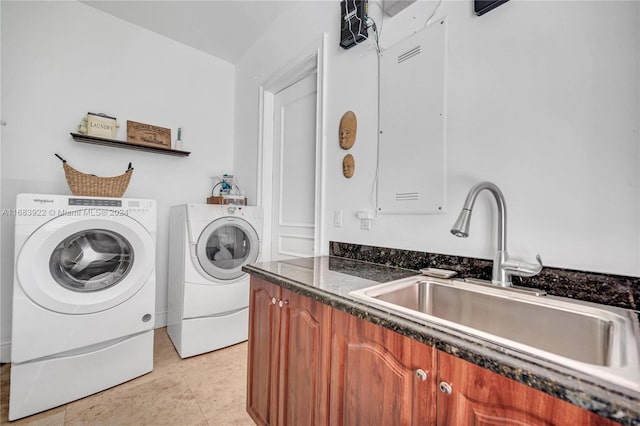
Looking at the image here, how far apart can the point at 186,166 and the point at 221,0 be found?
59.2 inches

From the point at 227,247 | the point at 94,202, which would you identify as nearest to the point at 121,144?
the point at 94,202

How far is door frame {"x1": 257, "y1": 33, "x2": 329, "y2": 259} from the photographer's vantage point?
1.88 metres

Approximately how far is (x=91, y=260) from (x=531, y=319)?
2319mm

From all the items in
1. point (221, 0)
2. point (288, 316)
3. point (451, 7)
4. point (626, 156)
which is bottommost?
point (288, 316)

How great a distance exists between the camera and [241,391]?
1711mm

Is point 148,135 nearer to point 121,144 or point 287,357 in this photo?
point 121,144

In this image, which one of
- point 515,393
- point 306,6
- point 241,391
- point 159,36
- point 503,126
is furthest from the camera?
point 159,36

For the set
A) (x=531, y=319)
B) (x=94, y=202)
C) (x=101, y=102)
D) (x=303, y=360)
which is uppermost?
(x=101, y=102)

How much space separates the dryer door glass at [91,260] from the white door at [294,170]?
115cm

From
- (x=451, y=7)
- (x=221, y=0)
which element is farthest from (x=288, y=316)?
(x=221, y=0)

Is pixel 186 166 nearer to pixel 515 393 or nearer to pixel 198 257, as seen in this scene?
pixel 198 257

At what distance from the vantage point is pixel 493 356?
0.54 meters

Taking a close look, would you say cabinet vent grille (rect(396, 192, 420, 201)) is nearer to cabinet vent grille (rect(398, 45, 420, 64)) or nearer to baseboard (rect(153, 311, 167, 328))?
cabinet vent grille (rect(398, 45, 420, 64))

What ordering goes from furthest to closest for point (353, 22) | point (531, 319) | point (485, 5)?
point (353, 22)
point (485, 5)
point (531, 319)
